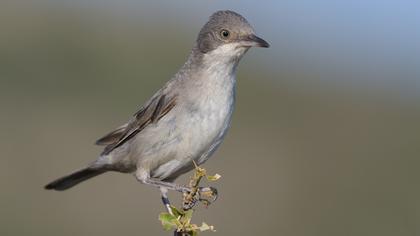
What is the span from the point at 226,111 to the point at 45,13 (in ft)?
53.6

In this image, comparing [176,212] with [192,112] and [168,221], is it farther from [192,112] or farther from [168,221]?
[192,112]

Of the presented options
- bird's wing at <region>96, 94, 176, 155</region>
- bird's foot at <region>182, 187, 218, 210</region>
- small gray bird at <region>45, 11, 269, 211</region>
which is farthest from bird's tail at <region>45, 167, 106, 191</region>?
bird's foot at <region>182, 187, 218, 210</region>

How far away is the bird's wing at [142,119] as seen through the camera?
26.0 ft

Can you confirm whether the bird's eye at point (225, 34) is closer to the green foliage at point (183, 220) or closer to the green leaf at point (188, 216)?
the green foliage at point (183, 220)

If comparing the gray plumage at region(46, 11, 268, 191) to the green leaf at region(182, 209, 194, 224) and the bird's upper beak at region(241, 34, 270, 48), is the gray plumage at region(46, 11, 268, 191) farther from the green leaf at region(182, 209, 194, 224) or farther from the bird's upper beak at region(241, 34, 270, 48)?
the green leaf at region(182, 209, 194, 224)

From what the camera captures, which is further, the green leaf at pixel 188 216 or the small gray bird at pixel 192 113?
the small gray bird at pixel 192 113

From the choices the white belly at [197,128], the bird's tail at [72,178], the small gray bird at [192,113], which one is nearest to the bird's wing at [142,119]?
the small gray bird at [192,113]

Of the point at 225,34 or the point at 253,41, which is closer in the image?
the point at 253,41

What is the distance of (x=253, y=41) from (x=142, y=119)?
3.69ft

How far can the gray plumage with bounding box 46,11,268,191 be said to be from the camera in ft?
25.0

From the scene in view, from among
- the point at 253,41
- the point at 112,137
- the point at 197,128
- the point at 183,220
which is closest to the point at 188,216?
the point at 183,220

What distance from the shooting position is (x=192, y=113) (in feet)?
25.2

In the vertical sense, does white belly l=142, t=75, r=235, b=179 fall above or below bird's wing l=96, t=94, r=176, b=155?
below

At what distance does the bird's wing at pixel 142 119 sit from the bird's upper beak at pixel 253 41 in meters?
0.69
